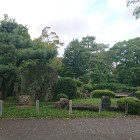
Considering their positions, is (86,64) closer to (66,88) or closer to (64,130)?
(66,88)

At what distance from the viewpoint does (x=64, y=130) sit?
11.3 m

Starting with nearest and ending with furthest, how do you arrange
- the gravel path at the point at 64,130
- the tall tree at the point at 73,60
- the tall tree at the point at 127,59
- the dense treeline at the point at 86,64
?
the gravel path at the point at 64,130 → the dense treeline at the point at 86,64 → the tall tree at the point at 127,59 → the tall tree at the point at 73,60

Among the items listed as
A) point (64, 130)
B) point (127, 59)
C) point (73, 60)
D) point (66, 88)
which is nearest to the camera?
point (64, 130)

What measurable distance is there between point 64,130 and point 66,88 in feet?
41.4

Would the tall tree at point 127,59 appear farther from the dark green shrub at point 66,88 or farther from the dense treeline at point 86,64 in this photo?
the dark green shrub at point 66,88

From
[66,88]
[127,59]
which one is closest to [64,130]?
[66,88]

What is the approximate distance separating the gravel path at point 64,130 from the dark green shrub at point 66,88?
379 inches

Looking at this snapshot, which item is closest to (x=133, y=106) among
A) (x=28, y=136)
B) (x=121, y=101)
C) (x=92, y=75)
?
(x=121, y=101)

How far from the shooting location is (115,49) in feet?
149

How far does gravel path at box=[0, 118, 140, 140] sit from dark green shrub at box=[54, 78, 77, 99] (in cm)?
962

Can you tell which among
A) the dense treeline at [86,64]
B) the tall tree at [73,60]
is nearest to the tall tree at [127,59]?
the dense treeline at [86,64]

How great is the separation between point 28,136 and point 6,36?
1134 cm

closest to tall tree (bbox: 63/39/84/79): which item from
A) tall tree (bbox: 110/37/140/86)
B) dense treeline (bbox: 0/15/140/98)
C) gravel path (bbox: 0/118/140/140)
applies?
dense treeline (bbox: 0/15/140/98)

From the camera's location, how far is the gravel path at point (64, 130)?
9961 mm
